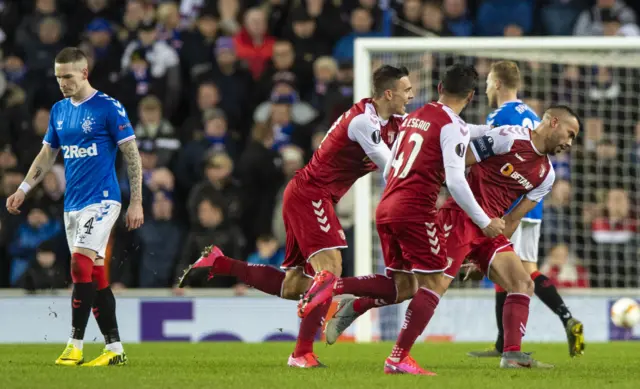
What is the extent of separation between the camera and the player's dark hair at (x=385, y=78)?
27.4 feet

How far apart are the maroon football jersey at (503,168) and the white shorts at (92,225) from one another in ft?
7.34

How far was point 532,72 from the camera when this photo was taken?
13992 mm

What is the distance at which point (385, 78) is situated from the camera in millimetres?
8359

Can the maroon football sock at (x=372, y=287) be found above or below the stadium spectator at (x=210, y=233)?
below

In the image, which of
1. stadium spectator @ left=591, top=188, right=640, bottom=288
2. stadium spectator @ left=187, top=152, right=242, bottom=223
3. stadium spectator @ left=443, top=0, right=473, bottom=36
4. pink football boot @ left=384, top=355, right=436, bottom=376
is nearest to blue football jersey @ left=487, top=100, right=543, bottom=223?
pink football boot @ left=384, top=355, right=436, bottom=376

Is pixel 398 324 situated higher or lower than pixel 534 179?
A: lower

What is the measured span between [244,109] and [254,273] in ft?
20.6

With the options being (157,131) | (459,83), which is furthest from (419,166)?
(157,131)

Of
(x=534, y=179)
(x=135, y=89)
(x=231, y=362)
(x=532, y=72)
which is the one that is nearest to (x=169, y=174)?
(x=135, y=89)

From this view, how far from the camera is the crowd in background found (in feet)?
44.4

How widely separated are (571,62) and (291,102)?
315 centimetres

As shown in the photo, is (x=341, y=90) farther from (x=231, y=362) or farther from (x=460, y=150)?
(x=460, y=150)

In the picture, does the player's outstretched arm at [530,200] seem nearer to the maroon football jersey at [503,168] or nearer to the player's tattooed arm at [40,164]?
the maroon football jersey at [503,168]

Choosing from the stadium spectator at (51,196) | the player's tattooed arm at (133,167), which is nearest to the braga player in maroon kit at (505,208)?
the player's tattooed arm at (133,167)
